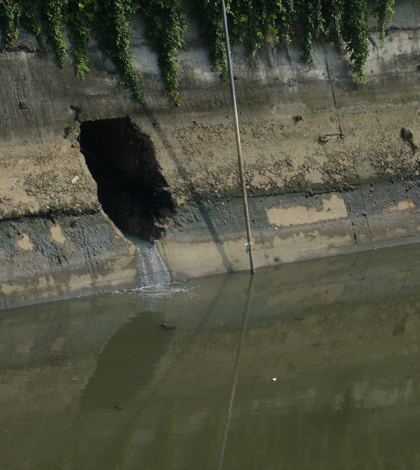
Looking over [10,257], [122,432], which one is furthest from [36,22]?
[122,432]

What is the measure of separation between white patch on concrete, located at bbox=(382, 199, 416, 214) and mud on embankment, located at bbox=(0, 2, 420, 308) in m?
0.03

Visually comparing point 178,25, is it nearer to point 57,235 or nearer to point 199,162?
point 199,162

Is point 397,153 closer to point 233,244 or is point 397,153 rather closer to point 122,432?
point 233,244

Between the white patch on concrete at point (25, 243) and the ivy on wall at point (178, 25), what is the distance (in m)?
2.12

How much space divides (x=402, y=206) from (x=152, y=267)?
3.91 metres

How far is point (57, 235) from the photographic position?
6910 mm

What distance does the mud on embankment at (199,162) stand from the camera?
6852 millimetres

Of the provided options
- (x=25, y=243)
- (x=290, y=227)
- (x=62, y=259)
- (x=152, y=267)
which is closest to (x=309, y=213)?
(x=290, y=227)

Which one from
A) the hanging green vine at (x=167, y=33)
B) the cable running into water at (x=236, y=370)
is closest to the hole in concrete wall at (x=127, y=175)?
the hanging green vine at (x=167, y=33)

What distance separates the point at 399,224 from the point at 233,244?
8.56 ft

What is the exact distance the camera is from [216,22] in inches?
302

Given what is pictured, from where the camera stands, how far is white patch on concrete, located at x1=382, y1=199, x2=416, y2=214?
852 cm

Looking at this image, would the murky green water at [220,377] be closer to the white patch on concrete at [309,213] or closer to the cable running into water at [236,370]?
the cable running into water at [236,370]

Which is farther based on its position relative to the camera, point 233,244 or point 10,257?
point 233,244
